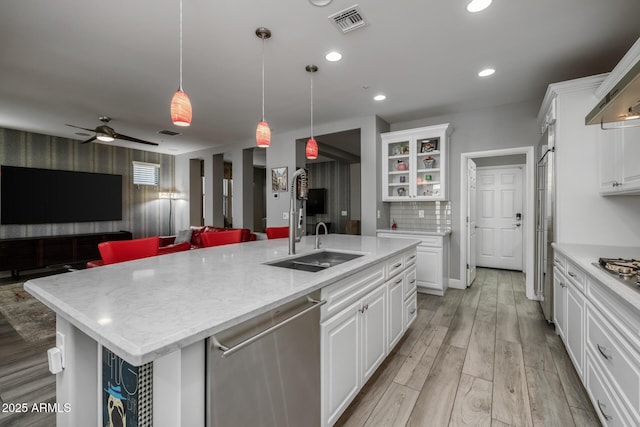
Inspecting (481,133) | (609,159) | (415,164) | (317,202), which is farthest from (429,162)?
(317,202)

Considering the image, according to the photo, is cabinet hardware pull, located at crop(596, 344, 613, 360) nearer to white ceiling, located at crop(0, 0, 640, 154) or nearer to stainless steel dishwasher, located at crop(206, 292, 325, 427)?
stainless steel dishwasher, located at crop(206, 292, 325, 427)

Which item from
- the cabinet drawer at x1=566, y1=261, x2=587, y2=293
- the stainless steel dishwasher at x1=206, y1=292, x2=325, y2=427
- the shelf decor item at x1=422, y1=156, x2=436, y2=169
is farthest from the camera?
the shelf decor item at x1=422, y1=156, x2=436, y2=169

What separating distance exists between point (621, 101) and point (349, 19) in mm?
1771

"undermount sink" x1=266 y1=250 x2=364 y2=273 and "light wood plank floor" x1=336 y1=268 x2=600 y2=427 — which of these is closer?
"light wood plank floor" x1=336 y1=268 x2=600 y2=427

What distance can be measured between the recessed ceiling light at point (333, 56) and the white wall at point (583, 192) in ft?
6.66

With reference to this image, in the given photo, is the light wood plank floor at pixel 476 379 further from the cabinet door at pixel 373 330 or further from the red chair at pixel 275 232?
the red chair at pixel 275 232

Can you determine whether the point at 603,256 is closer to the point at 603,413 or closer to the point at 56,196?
→ the point at 603,413

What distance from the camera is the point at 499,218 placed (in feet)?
18.2

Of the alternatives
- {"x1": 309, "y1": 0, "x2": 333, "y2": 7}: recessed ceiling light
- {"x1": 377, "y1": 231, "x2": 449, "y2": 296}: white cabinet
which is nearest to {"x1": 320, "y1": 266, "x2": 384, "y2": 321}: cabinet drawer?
{"x1": 309, "y1": 0, "x2": 333, "y2": 7}: recessed ceiling light

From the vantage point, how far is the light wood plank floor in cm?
168

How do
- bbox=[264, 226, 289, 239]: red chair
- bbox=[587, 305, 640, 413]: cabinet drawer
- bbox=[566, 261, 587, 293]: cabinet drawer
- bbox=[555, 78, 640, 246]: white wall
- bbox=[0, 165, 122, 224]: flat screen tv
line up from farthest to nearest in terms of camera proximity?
1. bbox=[0, 165, 122, 224]: flat screen tv
2. bbox=[264, 226, 289, 239]: red chair
3. bbox=[555, 78, 640, 246]: white wall
4. bbox=[566, 261, 587, 293]: cabinet drawer
5. bbox=[587, 305, 640, 413]: cabinet drawer

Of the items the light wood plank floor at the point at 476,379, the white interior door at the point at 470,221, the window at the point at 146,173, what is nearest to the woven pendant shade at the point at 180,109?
the light wood plank floor at the point at 476,379

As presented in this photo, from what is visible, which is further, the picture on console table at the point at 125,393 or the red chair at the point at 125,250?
the red chair at the point at 125,250

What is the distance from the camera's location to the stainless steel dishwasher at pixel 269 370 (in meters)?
0.87
